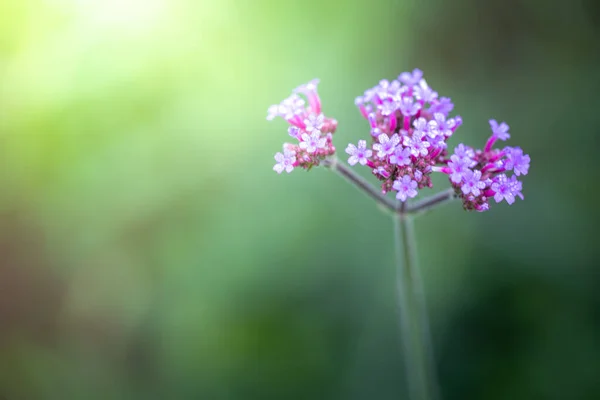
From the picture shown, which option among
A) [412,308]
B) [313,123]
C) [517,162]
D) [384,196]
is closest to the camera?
[517,162]

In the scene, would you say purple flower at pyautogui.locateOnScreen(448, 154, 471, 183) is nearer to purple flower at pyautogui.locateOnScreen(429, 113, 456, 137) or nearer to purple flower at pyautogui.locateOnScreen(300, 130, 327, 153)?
purple flower at pyautogui.locateOnScreen(429, 113, 456, 137)

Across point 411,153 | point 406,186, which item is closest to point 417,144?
point 411,153

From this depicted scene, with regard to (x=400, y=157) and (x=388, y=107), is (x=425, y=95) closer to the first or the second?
(x=388, y=107)

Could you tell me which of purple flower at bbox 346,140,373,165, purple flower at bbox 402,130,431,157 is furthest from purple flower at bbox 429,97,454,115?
purple flower at bbox 346,140,373,165

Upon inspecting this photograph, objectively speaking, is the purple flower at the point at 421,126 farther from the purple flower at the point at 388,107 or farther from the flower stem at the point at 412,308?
the flower stem at the point at 412,308

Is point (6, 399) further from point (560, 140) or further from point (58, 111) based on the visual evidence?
point (560, 140)

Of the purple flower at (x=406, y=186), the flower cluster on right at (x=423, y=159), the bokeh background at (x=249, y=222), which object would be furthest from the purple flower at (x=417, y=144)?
the bokeh background at (x=249, y=222)
